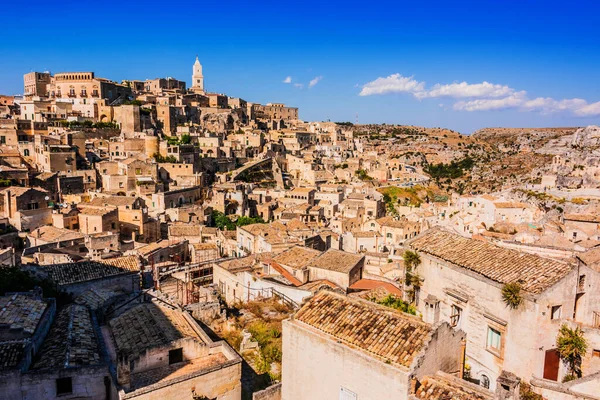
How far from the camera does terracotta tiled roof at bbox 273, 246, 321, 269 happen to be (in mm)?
20109

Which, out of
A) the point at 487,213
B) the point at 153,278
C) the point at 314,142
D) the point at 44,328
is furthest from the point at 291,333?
the point at 314,142

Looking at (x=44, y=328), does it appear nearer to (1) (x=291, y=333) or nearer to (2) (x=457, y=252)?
(1) (x=291, y=333)

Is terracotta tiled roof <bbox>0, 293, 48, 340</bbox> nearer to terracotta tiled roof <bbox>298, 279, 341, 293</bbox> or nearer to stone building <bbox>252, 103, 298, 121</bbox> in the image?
terracotta tiled roof <bbox>298, 279, 341, 293</bbox>

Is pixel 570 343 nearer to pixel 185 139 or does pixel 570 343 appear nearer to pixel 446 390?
pixel 446 390

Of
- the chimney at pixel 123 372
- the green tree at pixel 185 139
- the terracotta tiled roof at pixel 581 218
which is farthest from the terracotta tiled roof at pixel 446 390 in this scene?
the green tree at pixel 185 139

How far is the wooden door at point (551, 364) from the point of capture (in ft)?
31.7

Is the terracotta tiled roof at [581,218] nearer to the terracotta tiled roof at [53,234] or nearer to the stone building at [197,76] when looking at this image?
the terracotta tiled roof at [53,234]

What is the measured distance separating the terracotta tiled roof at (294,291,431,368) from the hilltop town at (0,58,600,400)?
0.12 feet

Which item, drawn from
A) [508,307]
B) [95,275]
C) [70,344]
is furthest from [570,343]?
[95,275]

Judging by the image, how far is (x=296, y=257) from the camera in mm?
20969

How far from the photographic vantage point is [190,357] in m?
11.2

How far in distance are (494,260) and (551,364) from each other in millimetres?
2487

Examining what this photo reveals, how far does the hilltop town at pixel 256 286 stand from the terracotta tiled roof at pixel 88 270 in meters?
0.08

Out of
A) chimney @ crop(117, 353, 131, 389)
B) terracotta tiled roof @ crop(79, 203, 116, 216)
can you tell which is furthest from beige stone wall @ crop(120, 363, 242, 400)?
terracotta tiled roof @ crop(79, 203, 116, 216)
